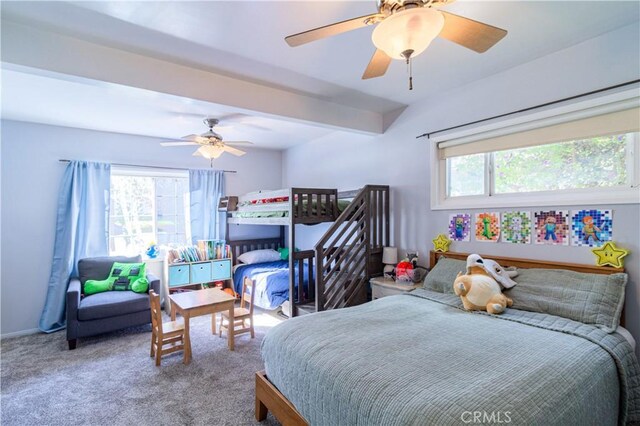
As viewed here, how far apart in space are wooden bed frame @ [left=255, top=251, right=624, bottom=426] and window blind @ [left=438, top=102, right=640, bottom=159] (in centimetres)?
96

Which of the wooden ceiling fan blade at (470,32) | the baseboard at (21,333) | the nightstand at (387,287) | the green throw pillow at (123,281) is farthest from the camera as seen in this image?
the green throw pillow at (123,281)

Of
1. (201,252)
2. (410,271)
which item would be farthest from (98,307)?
(410,271)

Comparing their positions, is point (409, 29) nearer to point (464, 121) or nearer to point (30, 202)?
point (464, 121)

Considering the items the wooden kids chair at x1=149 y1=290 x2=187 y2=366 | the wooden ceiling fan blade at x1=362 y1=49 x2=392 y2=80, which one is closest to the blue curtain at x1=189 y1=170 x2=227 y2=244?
the wooden kids chair at x1=149 y1=290 x2=187 y2=366

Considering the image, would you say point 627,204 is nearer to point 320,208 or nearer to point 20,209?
point 320,208

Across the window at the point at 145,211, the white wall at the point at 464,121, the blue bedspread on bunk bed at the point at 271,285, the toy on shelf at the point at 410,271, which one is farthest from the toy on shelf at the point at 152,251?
the toy on shelf at the point at 410,271

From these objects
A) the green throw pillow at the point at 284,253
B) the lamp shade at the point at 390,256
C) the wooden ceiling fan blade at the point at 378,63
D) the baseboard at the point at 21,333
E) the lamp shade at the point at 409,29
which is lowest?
the baseboard at the point at 21,333

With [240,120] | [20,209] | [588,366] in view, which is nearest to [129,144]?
[20,209]

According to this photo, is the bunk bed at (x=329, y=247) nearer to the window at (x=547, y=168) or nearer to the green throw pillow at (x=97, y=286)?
the window at (x=547, y=168)

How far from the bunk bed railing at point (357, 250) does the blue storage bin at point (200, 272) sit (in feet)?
6.82

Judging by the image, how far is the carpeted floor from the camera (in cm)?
213

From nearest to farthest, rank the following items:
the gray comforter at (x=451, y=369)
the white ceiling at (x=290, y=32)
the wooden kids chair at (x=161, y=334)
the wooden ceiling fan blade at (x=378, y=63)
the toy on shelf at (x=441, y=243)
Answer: the gray comforter at (x=451, y=369), the wooden ceiling fan blade at (x=378, y=63), the white ceiling at (x=290, y=32), the wooden kids chair at (x=161, y=334), the toy on shelf at (x=441, y=243)

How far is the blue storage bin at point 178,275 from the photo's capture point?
4312 mm

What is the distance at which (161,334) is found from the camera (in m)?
2.82
